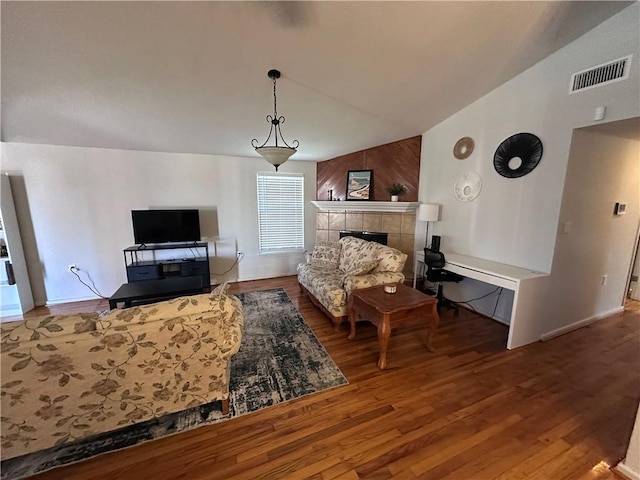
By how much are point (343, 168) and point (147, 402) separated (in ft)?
14.5

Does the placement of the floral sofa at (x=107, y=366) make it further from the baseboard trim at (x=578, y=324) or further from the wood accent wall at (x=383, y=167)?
the wood accent wall at (x=383, y=167)

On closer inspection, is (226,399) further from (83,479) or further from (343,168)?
(343,168)

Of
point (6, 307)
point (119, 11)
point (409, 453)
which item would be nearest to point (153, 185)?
point (6, 307)

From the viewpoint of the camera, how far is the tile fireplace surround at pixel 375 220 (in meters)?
4.50


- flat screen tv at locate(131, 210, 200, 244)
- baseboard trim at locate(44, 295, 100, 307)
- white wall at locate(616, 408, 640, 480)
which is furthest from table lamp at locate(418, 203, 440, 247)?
baseboard trim at locate(44, 295, 100, 307)

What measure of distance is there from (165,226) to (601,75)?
5442 millimetres

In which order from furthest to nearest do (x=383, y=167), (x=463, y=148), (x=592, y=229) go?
(x=383, y=167) → (x=463, y=148) → (x=592, y=229)

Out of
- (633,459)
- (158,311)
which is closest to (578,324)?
(633,459)

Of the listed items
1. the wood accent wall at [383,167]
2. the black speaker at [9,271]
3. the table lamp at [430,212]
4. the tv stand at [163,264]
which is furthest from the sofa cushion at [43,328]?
the wood accent wall at [383,167]

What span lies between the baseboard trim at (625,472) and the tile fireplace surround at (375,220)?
10.7 feet

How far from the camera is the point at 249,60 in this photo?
2244 mm

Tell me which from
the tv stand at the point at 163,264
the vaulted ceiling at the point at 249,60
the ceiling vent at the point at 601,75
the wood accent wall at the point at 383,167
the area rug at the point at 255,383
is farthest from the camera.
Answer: the wood accent wall at the point at 383,167

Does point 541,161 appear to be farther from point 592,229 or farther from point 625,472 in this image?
point 625,472

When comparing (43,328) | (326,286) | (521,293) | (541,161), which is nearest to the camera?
(43,328)
